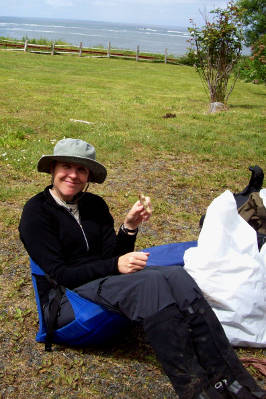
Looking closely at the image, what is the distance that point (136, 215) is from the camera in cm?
256

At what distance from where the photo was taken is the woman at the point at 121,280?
2.05 m

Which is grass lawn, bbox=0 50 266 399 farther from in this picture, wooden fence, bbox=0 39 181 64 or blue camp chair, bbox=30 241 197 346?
wooden fence, bbox=0 39 181 64

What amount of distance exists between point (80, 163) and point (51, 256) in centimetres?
59

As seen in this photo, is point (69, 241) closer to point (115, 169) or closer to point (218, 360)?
point (218, 360)

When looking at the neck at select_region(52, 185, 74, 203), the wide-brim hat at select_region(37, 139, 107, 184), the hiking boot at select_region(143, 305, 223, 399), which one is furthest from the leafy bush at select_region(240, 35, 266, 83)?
the hiking boot at select_region(143, 305, 223, 399)

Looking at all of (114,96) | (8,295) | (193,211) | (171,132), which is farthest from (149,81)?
(8,295)

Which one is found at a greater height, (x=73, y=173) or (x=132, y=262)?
(x=73, y=173)

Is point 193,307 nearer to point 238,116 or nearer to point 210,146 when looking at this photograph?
point 210,146

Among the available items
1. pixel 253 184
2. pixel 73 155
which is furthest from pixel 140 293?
pixel 253 184

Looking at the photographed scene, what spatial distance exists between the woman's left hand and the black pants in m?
0.36

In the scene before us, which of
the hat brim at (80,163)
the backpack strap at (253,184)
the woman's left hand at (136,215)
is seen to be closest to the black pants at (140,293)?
the woman's left hand at (136,215)

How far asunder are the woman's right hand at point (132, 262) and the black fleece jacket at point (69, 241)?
39mm

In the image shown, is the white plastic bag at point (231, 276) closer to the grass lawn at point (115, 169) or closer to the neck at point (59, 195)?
the grass lawn at point (115, 169)

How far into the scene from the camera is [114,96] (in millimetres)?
12961
